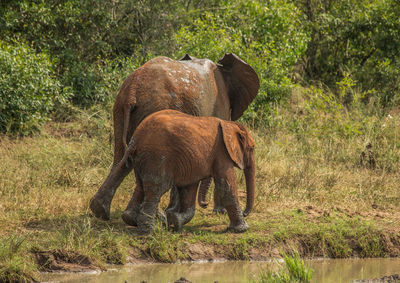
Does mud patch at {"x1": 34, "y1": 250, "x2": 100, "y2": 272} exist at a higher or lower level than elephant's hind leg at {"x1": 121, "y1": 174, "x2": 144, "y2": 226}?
lower

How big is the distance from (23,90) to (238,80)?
185 inches

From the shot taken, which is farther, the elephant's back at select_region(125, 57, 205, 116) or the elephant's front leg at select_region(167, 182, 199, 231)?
the elephant's back at select_region(125, 57, 205, 116)

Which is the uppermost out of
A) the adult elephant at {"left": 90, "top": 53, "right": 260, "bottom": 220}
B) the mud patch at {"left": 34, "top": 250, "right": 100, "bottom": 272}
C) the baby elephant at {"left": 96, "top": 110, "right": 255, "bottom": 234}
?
the adult elephant at {"left": 90, "top": 53, "right": 260, "bottom": 220}

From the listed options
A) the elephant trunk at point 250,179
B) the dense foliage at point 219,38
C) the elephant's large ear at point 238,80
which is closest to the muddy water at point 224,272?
the elephant trunk at point 250,179

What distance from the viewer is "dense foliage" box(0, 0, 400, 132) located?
14.0m

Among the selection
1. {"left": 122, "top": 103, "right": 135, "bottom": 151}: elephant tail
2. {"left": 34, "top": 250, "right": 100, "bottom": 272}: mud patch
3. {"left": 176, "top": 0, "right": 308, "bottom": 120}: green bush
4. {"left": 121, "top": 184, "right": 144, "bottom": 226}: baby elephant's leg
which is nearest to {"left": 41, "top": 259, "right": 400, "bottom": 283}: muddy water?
{"left": 34, "top": 250, "right": 100, "bottom": 272}: mud patch

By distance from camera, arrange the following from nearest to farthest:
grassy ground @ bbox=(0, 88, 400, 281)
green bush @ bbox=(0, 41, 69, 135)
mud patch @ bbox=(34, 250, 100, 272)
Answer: mud patch @ bbox=(34, 250, 100, 272), grassy ground @ bbox=(0, 88, 400, 281), green bush @ bbox=(0, 41, 69, 135)

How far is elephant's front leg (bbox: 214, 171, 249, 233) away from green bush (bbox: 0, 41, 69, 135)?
5881 mm

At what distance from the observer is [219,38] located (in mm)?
13961

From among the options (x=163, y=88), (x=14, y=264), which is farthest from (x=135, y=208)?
(x=14, y=264)

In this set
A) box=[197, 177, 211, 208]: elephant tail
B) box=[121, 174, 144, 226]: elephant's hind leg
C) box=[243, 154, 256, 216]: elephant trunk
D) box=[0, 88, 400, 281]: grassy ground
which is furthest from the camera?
box=[197, 177, 211, 208]: elephant tail

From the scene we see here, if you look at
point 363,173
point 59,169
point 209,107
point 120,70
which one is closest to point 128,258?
point 209,107

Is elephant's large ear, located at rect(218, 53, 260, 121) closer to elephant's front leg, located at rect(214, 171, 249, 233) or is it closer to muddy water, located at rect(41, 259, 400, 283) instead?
elephant's front leg, located at rect(214, 171, 249, 233)

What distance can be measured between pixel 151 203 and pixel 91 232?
783mm
